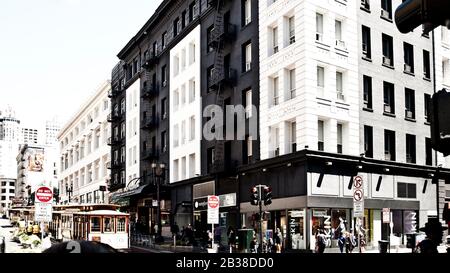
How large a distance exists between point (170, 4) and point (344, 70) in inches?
870

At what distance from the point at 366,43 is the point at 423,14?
3416 cm

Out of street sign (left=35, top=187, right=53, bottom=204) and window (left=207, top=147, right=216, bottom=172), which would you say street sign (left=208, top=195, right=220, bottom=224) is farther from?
window (left=207, top=147, right=216, bottom=172)

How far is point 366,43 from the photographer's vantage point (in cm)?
3541

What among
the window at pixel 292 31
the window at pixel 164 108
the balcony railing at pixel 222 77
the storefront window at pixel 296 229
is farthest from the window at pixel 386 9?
the window at pixel 164 108

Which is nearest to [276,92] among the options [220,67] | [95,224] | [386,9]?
[220,67]

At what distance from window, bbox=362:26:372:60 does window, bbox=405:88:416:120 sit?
166 inches

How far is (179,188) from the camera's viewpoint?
4875 centimetres

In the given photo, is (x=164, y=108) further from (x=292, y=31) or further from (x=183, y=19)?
(x=292, y=31)

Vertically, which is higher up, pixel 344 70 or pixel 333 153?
pixel 344 70

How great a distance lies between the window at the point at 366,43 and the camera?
116 feet

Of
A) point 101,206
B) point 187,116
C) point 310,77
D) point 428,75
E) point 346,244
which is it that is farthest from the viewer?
point 187,116

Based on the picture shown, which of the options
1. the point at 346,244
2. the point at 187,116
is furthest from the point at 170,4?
the point at 346,244

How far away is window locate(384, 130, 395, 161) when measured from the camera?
37.1 m
